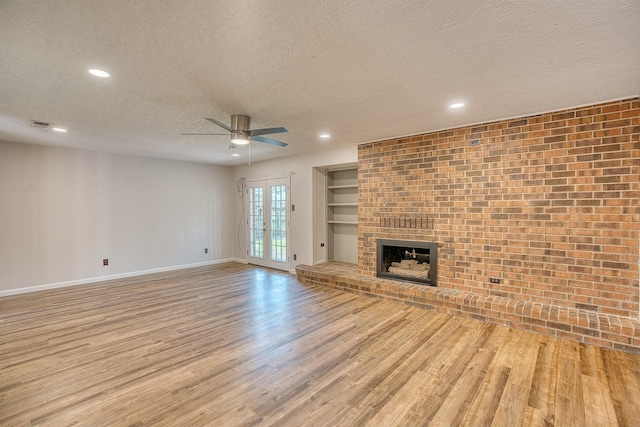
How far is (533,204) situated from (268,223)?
16.7 feet

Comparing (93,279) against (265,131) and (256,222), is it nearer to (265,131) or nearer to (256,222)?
(256,222)

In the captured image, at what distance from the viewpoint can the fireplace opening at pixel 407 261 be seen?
4172 mm

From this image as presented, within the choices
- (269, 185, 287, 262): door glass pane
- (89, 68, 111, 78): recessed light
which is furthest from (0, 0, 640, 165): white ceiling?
(269, 185, 287, 262): door glass pane

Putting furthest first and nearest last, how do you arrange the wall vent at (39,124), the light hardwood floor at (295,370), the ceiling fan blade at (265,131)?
the wall vent at (39,124) → the ceiling fan blade at (265,131) → the light hardwood floor at (295,370)

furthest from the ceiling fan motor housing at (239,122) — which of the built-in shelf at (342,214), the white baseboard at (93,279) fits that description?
the white baseboard at (93,279)

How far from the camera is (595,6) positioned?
1.58 metres

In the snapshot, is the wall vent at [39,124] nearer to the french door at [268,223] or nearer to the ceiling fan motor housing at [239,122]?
the ceiling fan motor housing at [239,122]

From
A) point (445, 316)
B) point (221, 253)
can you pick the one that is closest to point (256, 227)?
point (221, 253)

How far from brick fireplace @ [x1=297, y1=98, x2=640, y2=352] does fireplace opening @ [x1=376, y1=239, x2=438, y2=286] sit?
0.36ft

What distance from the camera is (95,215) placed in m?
5.52

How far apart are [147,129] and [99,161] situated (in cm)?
241

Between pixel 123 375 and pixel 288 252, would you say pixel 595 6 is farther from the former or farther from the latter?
pixel 288 252

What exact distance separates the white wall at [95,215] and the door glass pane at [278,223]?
1685 mm

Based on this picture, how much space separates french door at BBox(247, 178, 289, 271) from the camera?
6.46 m
